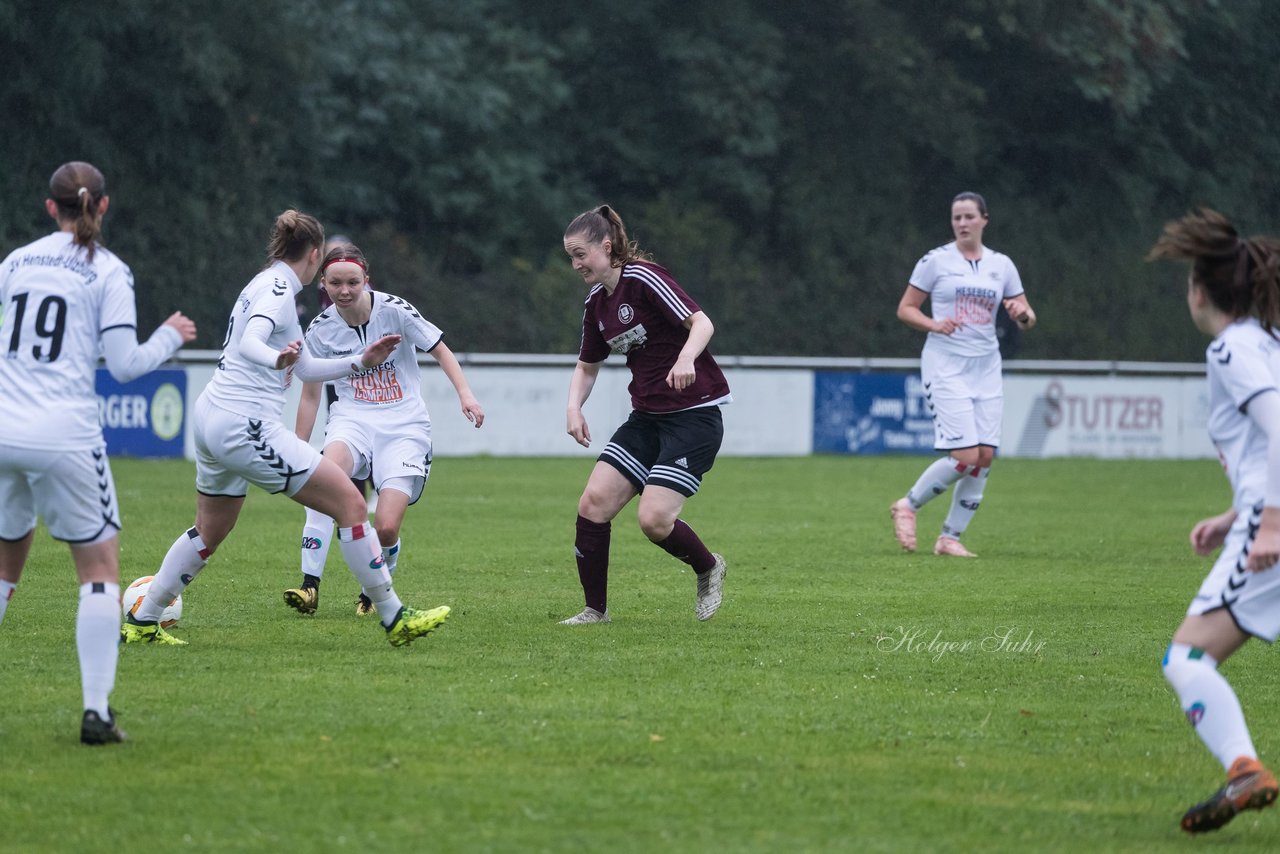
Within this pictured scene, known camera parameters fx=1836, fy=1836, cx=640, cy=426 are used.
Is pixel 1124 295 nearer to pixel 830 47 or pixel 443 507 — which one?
pixel 830 47

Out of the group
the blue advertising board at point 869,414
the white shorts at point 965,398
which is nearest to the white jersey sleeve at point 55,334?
the white shorts at point 965,398

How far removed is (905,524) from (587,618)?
439 cm

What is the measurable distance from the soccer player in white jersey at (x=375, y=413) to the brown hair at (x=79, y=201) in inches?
118

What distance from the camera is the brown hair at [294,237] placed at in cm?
746

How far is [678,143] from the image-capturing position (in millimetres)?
36906

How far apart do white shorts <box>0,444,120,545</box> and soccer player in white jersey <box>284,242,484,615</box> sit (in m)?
3.10

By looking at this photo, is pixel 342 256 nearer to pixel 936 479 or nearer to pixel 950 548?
pixel 936 479

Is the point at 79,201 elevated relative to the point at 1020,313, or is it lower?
elevated

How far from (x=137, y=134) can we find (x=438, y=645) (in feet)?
78.6

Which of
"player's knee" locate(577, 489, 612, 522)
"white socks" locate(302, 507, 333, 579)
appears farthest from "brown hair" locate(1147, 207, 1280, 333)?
"white socks" locate(302, 507, 333, 579)

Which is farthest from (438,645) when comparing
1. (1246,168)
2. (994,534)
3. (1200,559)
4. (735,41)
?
(1246,168)

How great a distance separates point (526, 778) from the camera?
5492 mm

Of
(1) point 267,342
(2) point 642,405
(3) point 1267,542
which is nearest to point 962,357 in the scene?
(2) point 642,405

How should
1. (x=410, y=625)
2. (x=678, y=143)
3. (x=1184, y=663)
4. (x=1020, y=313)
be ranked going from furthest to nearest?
(x=678, y=143)
(x=1020, y=313)
(x=410, y=625)
(x=1184, y=663)
